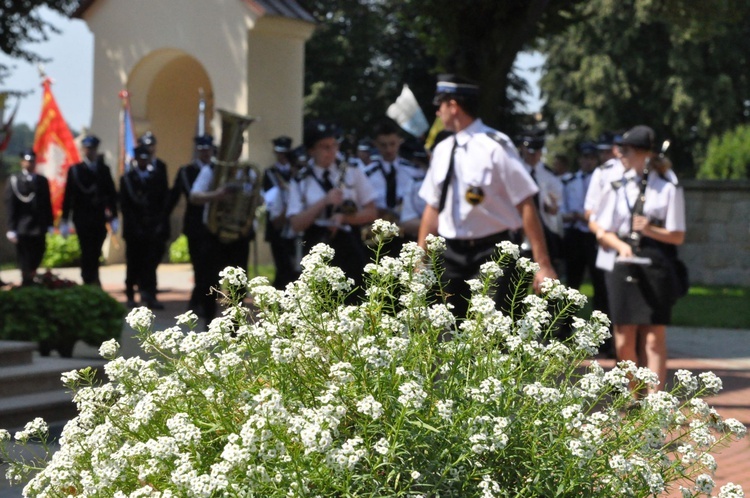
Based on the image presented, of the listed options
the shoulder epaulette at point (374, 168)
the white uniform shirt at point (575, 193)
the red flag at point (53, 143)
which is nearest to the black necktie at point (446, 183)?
the shoulder epaulette at point (374, 168)

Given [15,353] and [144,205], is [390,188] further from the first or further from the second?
[15,353]

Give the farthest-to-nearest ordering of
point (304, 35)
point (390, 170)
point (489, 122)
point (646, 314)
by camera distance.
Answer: point (304, 35)
point (489, 122)
point (390, 170)
point (646, 314)

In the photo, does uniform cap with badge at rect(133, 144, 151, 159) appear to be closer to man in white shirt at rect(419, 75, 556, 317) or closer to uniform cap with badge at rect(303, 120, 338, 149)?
uniform cap with badge at rect(303, 120, 338, 149)

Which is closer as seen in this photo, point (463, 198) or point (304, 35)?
point (463, 198)

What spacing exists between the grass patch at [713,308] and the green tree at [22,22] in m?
12.6

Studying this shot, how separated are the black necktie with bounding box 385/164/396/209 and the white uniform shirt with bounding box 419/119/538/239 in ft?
19.4

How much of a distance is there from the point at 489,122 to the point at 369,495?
462 inches

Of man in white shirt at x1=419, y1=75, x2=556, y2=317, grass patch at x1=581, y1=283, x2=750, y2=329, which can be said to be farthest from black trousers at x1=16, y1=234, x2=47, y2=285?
man in white shirt at x1=419, y1=75, x2=556, y2=317

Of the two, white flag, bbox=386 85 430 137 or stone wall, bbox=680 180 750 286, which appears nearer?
white flag, bbox=386 85 430 137

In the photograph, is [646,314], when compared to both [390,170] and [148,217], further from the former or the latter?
[148,217]

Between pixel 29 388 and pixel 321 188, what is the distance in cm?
277


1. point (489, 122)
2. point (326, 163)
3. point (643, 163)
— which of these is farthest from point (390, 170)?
point (643, 163)

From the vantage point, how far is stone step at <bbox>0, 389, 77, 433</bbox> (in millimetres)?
7641

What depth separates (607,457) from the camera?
332 centimetres
